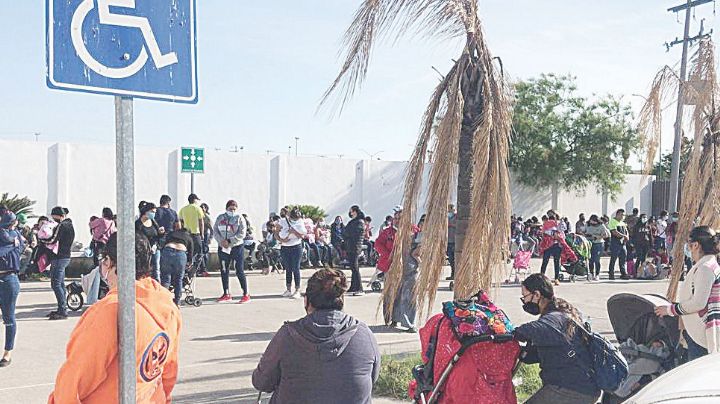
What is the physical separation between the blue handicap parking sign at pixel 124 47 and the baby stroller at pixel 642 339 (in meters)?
3.81

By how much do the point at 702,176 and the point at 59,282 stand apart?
8715 millimetres

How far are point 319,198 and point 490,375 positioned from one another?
2310 cm

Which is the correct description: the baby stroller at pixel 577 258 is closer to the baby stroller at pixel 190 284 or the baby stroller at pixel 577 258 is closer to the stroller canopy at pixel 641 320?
the baby stroller at pixel 190 284

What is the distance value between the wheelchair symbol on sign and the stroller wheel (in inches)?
397

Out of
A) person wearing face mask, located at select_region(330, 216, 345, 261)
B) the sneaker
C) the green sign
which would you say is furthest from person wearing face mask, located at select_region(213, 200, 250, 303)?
person wearing face mask, located at select_region(330, 216, 345, 261)

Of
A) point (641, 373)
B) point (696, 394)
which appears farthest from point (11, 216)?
point (696, 394)

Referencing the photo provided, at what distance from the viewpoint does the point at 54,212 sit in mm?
11609

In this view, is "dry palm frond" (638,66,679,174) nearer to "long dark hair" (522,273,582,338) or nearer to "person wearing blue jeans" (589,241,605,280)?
"long dark hair" (522,273,582,338)

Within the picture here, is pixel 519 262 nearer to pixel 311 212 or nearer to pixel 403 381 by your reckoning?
pixel 311 212

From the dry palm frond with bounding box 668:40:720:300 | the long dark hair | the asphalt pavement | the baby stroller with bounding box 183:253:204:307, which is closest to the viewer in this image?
the long dark hair

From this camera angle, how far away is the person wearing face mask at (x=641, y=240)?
62.7 feet

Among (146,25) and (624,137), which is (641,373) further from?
(624,137)

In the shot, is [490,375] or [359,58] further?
[359,58]

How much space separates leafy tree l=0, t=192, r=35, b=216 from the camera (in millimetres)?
19938
